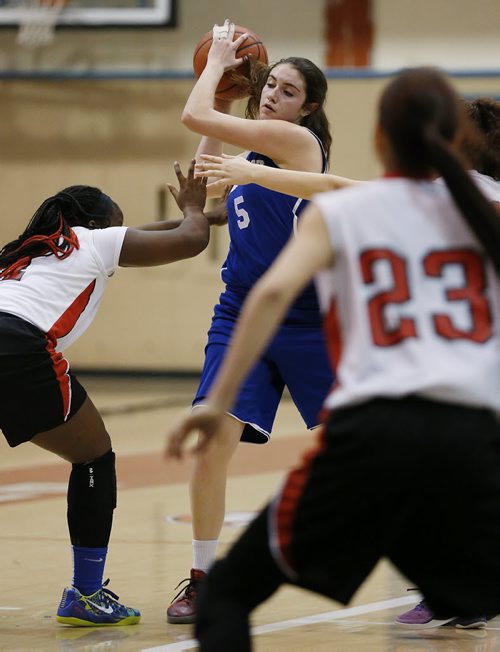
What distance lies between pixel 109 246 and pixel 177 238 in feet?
0.83

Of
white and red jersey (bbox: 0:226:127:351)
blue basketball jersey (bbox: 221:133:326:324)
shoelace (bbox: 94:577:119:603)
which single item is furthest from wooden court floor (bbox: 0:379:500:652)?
blue basketball jersey (bbox: 221:133:326:324)

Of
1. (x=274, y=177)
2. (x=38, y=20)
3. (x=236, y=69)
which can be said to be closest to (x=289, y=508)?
(x=274, y=177)

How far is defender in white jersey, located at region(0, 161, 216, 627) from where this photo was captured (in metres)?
4.56

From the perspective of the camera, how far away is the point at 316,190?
14.0 feet

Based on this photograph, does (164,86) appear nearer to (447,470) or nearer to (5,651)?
(5,651)

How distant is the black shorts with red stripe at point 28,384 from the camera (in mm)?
4496

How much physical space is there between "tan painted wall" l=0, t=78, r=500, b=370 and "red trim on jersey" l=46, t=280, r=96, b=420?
9743 mm

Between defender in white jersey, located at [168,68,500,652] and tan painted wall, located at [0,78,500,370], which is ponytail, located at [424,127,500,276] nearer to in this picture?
defender in white jersey, located at [168,68,500,652]

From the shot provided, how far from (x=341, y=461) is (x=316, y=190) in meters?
1.83

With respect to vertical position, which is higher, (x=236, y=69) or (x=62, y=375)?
(x=236, y=69)

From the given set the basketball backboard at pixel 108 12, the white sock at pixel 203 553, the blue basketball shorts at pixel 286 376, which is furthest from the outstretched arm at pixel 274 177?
the basketball backboard at pixel 108 12

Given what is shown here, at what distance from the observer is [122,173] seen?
14797 millimetres

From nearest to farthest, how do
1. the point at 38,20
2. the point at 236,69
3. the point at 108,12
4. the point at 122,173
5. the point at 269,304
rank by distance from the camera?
the point at 269,304
the point at 236,69
the point at 108,12
the point at 38,20
the point at 122,173

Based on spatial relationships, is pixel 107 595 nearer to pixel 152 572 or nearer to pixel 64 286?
pixel 152 572
